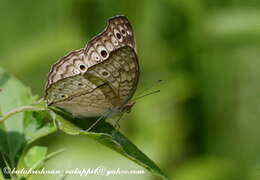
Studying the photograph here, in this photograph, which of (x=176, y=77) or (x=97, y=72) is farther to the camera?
(x=176, y=77)

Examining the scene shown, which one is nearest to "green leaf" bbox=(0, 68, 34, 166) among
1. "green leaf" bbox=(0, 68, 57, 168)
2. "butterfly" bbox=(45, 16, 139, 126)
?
"green leaf" bbox=(0, 68, 57, 168)

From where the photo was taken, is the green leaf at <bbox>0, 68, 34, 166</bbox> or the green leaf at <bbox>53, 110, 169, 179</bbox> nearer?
the green leaf at <bbox>53, 110, 169, 179</bbox>

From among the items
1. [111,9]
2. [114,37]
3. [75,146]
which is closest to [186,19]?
[111,9]

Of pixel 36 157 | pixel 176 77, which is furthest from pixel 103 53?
pixel 176 77

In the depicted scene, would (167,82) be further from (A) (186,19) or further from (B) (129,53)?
(B) (129,53)

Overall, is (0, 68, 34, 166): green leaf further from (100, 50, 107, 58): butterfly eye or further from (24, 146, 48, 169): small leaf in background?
(100, 50, 107, 58): butterfly eye

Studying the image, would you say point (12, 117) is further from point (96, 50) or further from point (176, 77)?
point (176, 77)

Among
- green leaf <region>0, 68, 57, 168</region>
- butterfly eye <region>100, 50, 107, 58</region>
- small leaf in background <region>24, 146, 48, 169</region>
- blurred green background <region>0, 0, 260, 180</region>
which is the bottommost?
blurred green background <region>0, 0, 260, 180</region>
